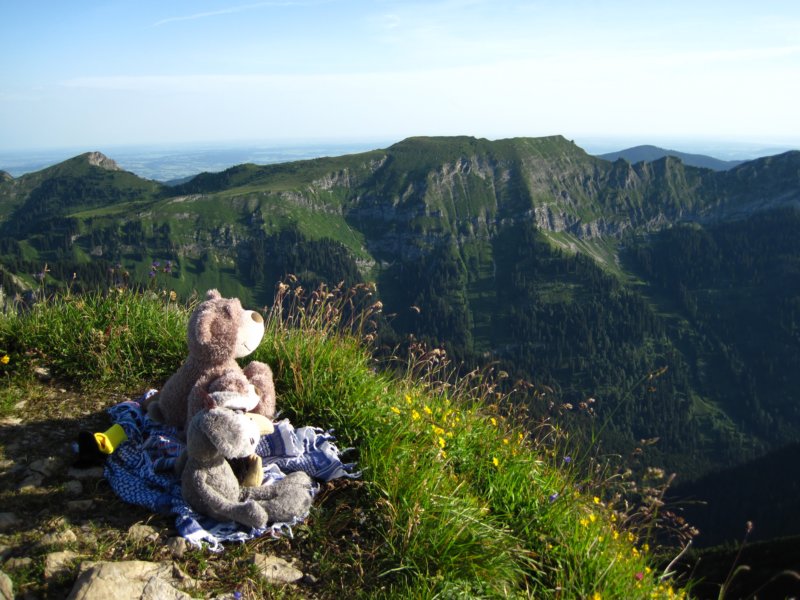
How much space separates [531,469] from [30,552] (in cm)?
452

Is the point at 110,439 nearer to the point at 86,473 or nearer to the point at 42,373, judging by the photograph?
the point at 86,473

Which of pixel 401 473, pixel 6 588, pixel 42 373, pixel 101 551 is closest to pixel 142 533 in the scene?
pixel 101 551

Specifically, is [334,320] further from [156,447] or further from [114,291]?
[114,291]

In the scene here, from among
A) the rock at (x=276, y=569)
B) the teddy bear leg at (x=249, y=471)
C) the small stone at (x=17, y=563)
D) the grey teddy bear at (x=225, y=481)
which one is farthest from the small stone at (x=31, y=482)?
the rock at (x=276, y=569)

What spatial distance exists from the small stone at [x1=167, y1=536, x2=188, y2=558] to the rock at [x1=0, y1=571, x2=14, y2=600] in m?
1.03

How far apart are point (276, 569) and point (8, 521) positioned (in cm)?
223

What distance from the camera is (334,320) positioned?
23.7 feet

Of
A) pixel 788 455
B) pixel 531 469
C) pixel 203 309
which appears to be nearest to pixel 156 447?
pixel 203 309

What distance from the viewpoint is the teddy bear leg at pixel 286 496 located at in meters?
4.76

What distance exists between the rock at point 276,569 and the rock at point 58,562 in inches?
51.6

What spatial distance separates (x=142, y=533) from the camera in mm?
4402

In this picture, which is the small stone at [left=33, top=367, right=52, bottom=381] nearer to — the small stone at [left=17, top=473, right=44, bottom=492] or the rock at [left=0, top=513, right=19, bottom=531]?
the small stone at [left=17, top=473, right=44, bottom=492]

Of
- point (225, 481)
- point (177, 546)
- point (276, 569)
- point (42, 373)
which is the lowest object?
point (276, 569)

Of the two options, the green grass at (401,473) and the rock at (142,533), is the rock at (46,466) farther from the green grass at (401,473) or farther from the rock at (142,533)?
the green grass at (401,473)
